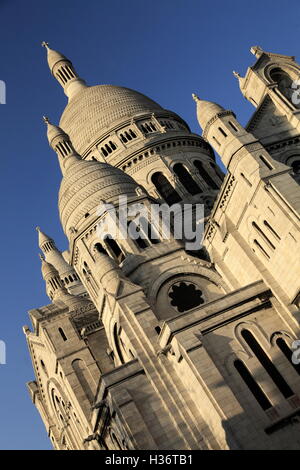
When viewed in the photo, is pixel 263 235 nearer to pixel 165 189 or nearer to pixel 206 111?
pixel 206 111

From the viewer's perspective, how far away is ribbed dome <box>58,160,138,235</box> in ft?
133

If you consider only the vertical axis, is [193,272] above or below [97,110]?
below

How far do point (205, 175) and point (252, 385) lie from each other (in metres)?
22.3

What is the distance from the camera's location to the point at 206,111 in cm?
3453

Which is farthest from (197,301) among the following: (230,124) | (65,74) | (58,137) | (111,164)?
(65,74)

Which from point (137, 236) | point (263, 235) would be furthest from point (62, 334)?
point (263, 235)

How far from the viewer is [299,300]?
28.0m

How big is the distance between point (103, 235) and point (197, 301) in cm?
790

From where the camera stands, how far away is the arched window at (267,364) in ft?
88.1

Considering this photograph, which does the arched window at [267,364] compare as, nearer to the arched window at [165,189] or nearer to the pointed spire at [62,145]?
the arched window at [165,189]

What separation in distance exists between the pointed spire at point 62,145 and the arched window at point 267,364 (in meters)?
23.0

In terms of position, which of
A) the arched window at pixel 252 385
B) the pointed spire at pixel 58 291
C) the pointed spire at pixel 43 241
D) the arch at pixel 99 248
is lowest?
the arched window at pixel 252 385

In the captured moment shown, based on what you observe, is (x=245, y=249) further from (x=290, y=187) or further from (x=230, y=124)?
(x=230, y=124)

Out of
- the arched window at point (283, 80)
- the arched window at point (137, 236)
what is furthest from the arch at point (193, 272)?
the arched window at point (283, 80)
